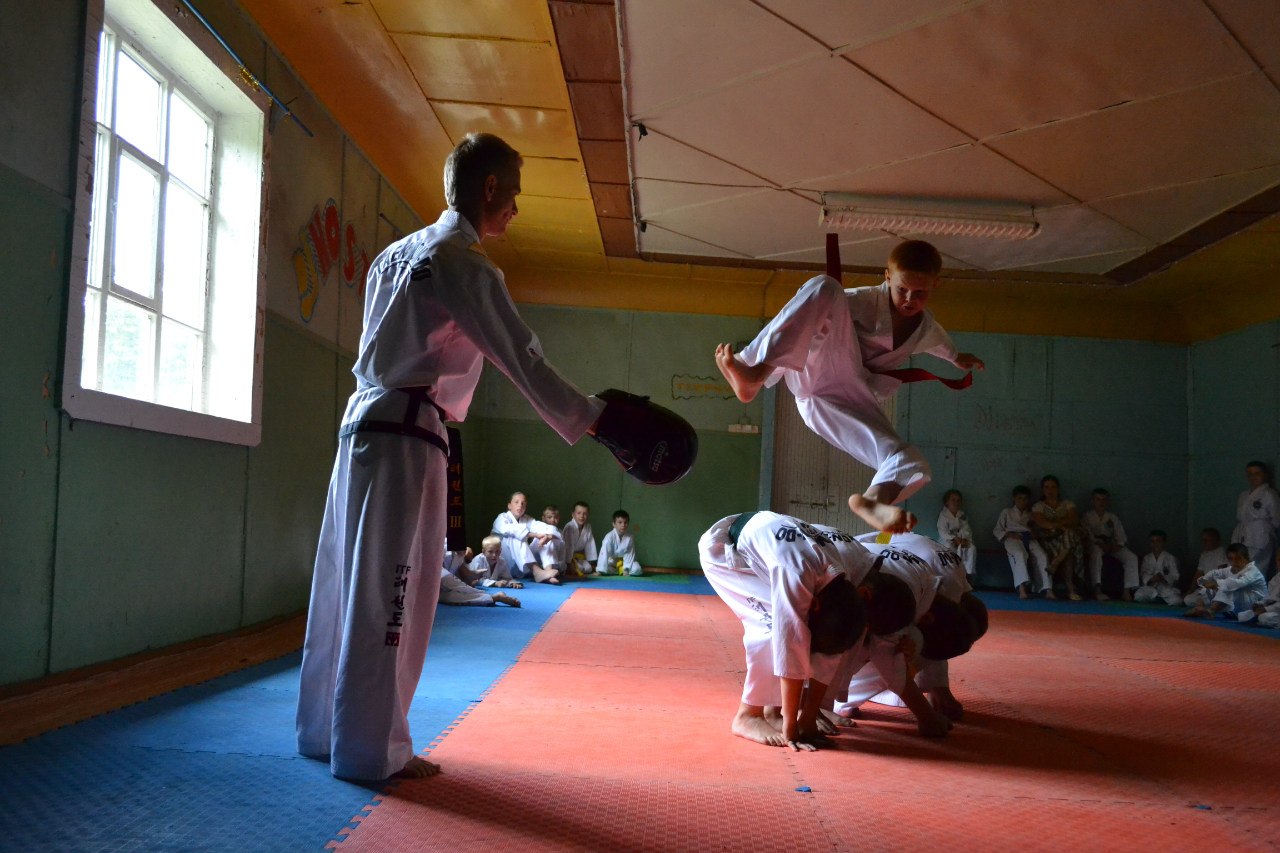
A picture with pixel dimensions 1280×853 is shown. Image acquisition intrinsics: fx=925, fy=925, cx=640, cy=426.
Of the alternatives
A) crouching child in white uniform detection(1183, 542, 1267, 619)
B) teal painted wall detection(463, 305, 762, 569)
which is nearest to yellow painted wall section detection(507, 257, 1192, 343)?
teal painted wall detection(463, 305, 762, 569)

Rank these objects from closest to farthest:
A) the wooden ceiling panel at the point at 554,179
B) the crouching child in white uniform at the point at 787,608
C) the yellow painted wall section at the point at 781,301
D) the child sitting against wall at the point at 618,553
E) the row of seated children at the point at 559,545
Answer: the crouching child in white uniform at the point at 787,608 → the wooden ceiling panel at the point at 554,179 → the row of seated children at the point at 559,545 → the child sitting against wall at the point at 618,553 → the yellow painted wall section at the point at 781,301

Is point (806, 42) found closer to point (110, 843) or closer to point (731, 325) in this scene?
point (110, 843)

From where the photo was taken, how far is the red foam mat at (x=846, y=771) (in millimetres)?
2324

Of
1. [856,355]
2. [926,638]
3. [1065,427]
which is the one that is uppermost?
[1065,427]

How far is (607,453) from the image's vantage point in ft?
38.5

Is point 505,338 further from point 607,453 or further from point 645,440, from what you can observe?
point 607,453

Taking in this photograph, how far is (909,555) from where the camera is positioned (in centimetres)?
372

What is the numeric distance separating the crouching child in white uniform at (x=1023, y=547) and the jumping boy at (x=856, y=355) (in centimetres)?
797

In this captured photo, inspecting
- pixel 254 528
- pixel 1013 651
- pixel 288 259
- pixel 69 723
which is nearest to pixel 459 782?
pixel 69 723

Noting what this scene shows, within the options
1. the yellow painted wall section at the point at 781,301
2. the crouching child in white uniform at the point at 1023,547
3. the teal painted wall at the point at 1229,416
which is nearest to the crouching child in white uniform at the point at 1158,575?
the teal painted wall at the point at 1229,416

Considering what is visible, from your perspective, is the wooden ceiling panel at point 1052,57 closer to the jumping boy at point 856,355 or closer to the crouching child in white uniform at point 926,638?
the jumping boy at point 856,355

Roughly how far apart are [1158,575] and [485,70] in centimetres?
936

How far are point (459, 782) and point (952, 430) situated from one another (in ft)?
33.2

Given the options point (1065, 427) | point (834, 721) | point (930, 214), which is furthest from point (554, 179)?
point (1065, 427)
